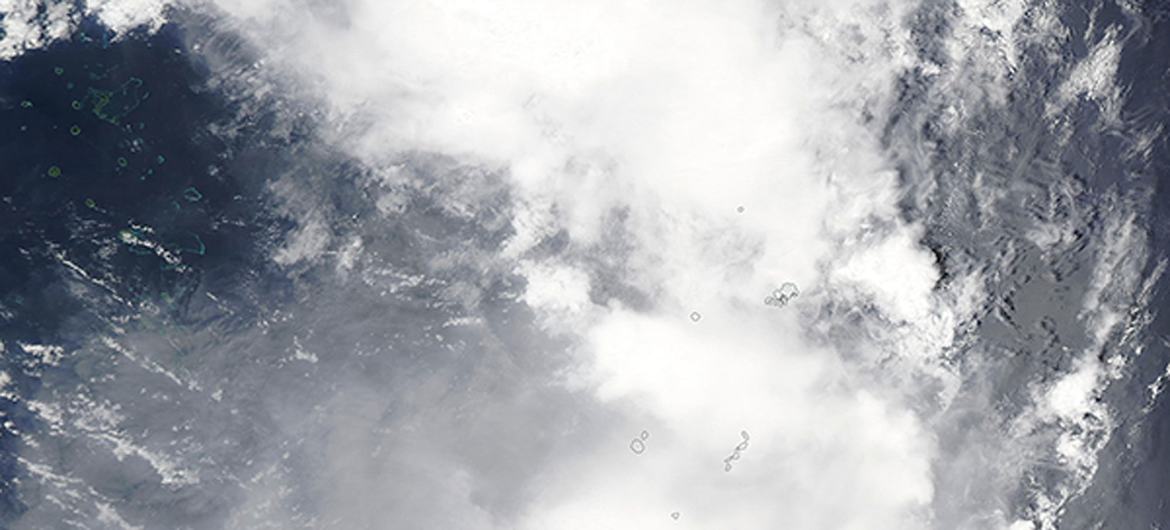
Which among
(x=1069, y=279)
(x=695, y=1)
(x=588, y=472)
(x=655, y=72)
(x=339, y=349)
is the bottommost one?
(x=588, y=472)

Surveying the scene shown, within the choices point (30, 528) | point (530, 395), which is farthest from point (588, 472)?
point (30, 528)

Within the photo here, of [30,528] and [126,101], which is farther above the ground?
[126,101]

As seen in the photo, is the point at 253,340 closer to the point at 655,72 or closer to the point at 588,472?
the point at 588,472

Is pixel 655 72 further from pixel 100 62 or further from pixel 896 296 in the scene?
pixel 100 62

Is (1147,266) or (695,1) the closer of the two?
(1147,266)

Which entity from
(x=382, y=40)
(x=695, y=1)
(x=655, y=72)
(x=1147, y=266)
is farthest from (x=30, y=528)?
(x=1147, y=266)

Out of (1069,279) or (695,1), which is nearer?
(1069,279)
